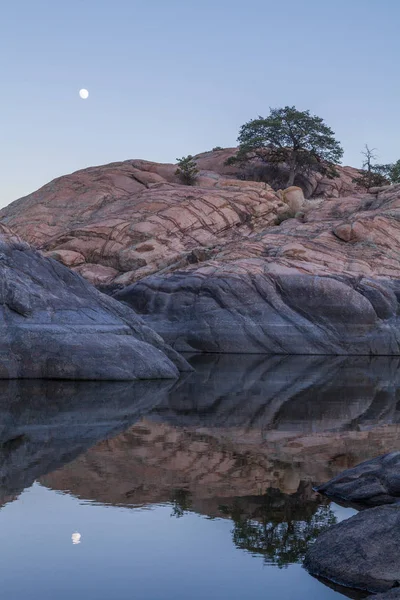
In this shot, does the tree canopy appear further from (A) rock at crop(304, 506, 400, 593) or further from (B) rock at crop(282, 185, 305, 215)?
(A) rock at crop(304, 506, 400, 593)

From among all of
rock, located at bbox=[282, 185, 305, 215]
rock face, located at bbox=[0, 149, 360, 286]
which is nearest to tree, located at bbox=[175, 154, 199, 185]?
rock face, located at bbox=[0, 149, 360, 286]

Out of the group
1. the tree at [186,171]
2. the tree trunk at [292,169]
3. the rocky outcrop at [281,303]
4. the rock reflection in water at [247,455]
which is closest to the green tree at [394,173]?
the tree trunk at [292,169]

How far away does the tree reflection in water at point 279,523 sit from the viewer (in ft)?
24.3

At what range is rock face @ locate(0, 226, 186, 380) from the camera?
64.7 ft

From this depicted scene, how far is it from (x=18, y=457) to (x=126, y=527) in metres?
3.33

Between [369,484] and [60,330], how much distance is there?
12.0 meters

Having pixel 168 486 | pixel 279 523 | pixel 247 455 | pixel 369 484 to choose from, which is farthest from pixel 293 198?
pixel 279 523

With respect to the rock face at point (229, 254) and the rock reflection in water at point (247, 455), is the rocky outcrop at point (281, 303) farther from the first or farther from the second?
the rock reflection in water at point (247, 455)

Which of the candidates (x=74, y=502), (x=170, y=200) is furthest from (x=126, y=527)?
(x=170, y=200)

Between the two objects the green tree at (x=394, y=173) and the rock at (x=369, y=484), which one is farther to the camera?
the green tree at (x=394, y=173)

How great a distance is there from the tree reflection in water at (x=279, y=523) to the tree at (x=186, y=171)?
1894 inches

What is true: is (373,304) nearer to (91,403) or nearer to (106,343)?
(106,343)

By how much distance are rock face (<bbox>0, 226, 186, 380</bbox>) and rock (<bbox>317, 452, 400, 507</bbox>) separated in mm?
10729

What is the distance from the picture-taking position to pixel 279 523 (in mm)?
8242
